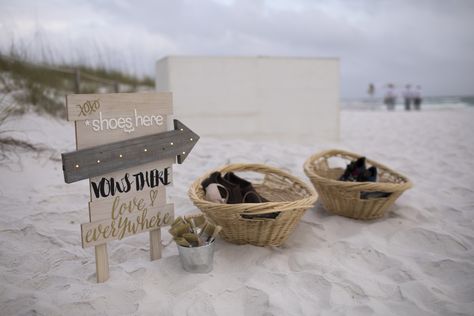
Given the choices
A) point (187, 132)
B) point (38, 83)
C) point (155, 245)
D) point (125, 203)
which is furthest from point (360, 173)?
point (38, 83)

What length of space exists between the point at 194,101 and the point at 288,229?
3361 millimetres

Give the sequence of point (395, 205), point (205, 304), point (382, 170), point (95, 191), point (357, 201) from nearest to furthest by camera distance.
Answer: point (205, 304), point (95, 191), point (357, 201), point (395, 205), point (382, 170)

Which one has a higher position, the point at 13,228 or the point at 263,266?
the point at 13,228

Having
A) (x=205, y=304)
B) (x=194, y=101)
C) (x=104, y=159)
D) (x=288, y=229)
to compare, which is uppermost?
(x=194, y=101)

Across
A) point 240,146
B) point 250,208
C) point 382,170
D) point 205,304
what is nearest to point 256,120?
point 240,146

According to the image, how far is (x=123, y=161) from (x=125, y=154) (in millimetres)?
33

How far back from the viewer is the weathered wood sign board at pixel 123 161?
1607 mm

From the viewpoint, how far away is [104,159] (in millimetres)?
1629

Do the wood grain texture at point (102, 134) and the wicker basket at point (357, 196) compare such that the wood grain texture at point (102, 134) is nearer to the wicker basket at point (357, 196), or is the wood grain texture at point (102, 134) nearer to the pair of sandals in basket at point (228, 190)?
the pair of sandals in basket at point (228, 190)

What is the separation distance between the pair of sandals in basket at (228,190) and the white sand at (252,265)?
10.1 inches

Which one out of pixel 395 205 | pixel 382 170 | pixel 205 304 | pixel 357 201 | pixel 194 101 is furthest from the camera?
pixel 194 101

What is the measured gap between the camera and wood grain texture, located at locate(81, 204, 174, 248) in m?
1.64

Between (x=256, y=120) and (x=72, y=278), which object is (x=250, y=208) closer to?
(x=72, y=278)

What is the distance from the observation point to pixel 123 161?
167cm
